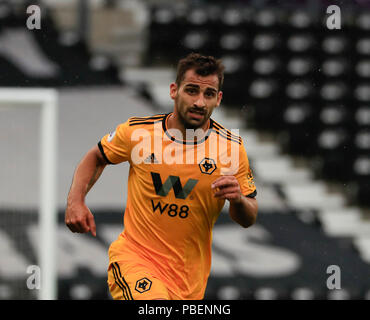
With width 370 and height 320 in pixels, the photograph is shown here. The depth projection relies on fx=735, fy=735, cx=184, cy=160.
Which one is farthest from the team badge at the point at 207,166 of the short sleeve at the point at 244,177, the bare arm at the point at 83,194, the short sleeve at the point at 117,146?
the bare arm at the point at 83,194

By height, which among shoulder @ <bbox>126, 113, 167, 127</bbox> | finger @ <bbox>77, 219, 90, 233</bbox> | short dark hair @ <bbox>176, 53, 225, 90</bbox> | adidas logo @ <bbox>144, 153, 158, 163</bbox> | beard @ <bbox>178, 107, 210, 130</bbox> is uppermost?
short dark hair @ <bbox>176, 53, 225, 90</bbox>

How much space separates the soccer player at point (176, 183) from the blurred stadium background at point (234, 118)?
2.01 metres

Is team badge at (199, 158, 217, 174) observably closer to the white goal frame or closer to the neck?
the neck

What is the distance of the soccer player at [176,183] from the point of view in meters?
3.32

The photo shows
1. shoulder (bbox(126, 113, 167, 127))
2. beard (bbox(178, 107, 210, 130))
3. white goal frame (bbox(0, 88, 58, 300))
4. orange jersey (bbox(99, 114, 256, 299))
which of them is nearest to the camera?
beard (bbox(178, 107, 210, 130))

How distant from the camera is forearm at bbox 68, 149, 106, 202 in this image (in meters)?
3.36

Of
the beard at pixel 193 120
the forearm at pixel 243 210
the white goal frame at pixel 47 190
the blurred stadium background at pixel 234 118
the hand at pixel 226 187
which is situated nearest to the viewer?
the hand at pixel 226 187

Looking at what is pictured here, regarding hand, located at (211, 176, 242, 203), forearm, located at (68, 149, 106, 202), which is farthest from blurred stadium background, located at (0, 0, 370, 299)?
hand, located at (211, 176, 242, 203)

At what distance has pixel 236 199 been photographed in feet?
10.1

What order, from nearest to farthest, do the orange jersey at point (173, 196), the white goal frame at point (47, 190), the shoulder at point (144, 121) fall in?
the orange jersey at point (173, 196) → the shoulder at point (144, 121) → the white goal frame at point (47, 190)

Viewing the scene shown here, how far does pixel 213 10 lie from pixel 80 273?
2567mm

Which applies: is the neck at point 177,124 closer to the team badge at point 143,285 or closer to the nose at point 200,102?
the nose at point 200,102

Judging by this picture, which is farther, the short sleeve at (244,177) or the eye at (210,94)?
the short sleeve at (244,177)
